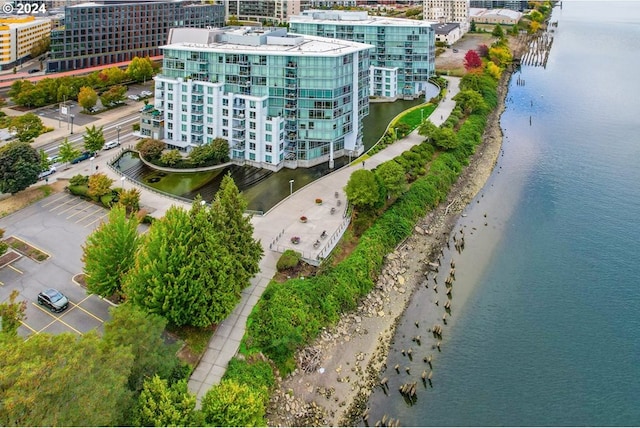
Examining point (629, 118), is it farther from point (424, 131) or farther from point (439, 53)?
point (439, 53)

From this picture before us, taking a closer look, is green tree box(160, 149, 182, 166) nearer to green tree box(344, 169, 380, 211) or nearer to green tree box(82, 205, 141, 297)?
green tree box(344, 169, 380, 211)

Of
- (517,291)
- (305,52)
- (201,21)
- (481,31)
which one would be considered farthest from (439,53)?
(517,291)

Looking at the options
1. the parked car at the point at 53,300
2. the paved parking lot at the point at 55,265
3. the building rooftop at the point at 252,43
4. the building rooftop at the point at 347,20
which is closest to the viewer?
the paved parking lot at the point at 55,265

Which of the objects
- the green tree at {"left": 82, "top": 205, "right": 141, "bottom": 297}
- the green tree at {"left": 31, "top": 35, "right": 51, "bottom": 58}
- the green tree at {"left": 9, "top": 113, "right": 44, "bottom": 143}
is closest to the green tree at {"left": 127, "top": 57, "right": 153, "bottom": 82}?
the green tree at {"left": 31, "top": 35, "right": 51, "bottom": 58}

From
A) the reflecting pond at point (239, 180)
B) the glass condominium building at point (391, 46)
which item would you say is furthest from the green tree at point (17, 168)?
the glass condominium building at point (391, 46)

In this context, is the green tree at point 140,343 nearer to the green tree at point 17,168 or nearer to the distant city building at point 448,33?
the green tree at point 17,168

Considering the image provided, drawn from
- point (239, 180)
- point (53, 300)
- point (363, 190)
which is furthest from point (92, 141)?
point (363, 190)
